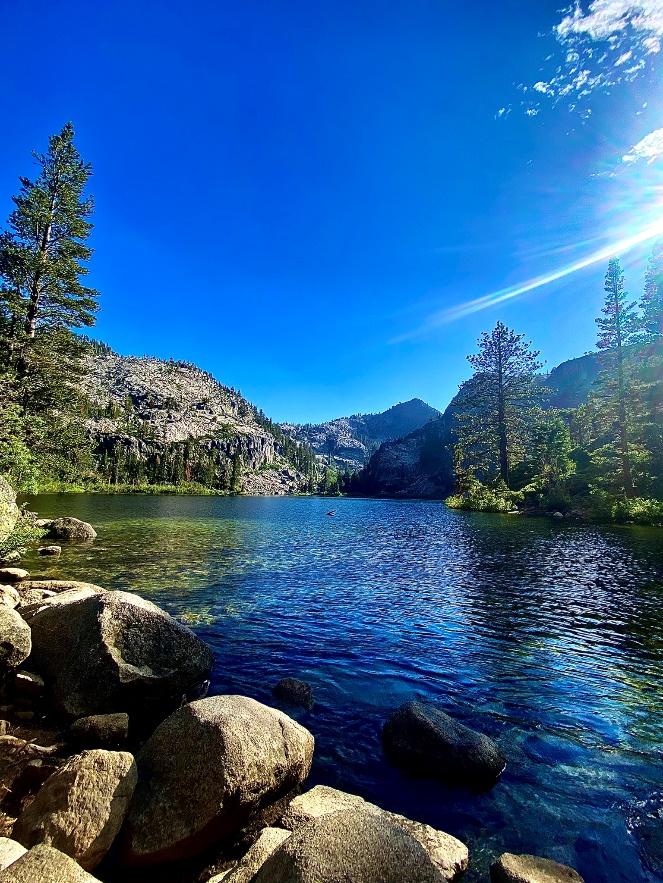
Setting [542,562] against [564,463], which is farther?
[564,463]

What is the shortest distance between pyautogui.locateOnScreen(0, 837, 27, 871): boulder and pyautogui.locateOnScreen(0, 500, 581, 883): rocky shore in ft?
0.05

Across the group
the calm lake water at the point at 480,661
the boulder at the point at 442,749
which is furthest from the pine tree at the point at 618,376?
the boulder at the point at 442,749

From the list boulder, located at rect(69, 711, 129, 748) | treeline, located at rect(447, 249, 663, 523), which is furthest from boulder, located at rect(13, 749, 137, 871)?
treeline, located at rect(447, 249, 663, 523)

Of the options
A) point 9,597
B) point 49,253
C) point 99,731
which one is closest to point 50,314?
point 49,253

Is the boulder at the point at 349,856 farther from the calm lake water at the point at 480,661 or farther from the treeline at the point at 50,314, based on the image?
the treeline at the point at 50,314

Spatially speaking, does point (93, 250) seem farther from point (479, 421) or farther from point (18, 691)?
point (479, 421)

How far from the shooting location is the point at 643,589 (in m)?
18.8

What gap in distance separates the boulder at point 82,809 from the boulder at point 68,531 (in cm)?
3254

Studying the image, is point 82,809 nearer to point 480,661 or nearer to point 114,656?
point 114,656

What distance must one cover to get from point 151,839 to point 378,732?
4.78m

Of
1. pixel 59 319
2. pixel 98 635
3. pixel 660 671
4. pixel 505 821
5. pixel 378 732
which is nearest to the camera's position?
pixel 505 821

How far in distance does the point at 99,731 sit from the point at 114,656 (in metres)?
1.57

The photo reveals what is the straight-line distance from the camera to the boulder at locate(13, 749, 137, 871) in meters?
4.98

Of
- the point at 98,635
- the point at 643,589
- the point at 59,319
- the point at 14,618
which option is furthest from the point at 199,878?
the point at 59,319
